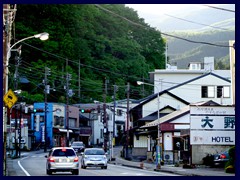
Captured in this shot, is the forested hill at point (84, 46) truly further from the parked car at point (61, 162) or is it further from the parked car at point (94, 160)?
the parked car at point (61, 162)

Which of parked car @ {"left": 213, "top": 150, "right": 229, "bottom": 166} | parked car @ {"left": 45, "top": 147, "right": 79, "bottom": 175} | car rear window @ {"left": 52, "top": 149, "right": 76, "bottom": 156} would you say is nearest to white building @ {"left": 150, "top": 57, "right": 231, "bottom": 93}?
parked car @ {"left": 213, "top": 150, "right": 229, "bottom": 166}

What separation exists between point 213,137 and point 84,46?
30.2 metres

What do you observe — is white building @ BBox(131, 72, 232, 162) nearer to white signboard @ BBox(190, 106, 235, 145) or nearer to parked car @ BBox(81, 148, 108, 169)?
parked car @ BBox(81, 148, 108, 169)

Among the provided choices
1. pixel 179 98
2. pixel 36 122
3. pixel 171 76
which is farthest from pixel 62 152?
Result: pixel 171 76

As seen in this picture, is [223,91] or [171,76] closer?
[223,91]

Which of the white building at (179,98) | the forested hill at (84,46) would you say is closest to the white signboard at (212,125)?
the forested hill at (84,46)

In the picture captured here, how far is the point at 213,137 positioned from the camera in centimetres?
4012

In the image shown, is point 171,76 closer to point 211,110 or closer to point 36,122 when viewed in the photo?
point 36,122

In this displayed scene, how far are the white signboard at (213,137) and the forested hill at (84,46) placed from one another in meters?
13.8

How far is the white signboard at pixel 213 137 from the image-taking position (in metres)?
39.9

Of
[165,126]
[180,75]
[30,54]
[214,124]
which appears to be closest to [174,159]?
[165,126]

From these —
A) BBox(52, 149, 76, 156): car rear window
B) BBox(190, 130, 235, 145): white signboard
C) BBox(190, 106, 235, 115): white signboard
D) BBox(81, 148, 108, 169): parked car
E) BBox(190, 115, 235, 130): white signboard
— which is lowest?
BBox(81, 148, 108, 169): parked car

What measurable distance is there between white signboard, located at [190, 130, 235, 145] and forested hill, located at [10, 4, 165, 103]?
45.3 ft

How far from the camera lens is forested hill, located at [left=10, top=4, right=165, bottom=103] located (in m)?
58.3
